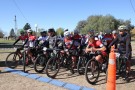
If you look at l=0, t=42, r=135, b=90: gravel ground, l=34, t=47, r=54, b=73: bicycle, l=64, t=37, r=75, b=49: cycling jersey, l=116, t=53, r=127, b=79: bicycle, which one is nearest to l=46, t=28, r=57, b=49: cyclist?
l=64, t=37, r=75, b=49: cycling jersey

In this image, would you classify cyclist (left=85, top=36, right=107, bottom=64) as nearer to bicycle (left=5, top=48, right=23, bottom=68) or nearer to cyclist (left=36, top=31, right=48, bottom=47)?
cyclist (left=36, top=31, right=48, bottom=47)

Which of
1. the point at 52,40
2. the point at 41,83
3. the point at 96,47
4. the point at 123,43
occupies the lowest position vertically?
the point at 41,83

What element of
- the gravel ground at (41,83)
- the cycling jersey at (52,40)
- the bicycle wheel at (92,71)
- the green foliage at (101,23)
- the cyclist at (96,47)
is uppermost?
the green foliage at (101,23)

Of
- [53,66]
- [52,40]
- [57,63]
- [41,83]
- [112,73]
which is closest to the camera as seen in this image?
[112,73]

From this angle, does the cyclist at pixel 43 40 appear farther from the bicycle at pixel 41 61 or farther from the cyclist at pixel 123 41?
the cyclist at pixel 123 41

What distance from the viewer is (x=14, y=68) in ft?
41.9

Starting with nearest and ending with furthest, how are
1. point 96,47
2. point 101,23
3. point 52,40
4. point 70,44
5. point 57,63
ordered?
point 96,47
point 57,63
point 70,44
point 52,40
point 101,23

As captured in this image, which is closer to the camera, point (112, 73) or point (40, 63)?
point (112, 73)

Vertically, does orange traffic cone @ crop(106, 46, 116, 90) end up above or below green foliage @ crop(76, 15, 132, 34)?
below

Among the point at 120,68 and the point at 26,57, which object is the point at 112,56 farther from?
the point at 26,57

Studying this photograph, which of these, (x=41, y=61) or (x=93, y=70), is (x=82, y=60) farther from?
(x=41, y=61)

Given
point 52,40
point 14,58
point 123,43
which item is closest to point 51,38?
point 52,40

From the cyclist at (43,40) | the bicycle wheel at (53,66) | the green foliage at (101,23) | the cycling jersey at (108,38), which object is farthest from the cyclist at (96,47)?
the green foliage at (101,23)

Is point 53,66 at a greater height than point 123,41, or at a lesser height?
lesser
